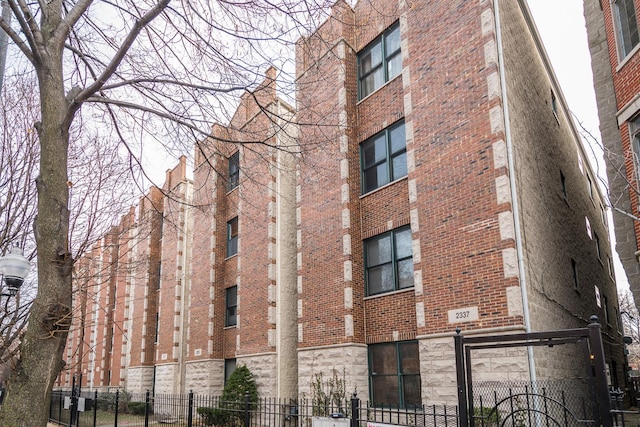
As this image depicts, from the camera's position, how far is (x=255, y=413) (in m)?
16.1

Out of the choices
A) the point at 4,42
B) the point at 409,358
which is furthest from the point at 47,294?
the point at 409,358

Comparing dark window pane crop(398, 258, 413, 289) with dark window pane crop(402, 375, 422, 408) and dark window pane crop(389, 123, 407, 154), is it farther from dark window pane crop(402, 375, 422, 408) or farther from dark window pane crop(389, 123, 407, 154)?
dark window pane crop(389, 123, 407, 154)

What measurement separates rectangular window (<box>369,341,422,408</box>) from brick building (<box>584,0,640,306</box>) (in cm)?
569

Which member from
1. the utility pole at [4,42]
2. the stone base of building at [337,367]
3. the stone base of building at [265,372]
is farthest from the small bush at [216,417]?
the utility pole at [4,42]

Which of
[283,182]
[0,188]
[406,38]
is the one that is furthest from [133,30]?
[283,182]

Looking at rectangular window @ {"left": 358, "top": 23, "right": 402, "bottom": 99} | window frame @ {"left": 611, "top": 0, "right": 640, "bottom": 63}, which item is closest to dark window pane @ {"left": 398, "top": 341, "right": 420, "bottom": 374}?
Answer: rectangular window @ {"left": 358, "top": 23, "right": 402, "bottom": 99}

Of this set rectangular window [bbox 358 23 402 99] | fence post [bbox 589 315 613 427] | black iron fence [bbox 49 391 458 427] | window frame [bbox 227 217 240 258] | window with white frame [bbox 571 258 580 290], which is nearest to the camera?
fence post [bbox 589 315 613 427]

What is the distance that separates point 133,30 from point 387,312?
9.84 m

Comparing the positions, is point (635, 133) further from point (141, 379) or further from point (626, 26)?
point (141, 379)

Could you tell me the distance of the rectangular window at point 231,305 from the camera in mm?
22922

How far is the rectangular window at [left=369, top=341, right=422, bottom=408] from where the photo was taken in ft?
43.9

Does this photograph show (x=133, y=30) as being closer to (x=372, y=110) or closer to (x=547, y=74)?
(x=372, y=110)

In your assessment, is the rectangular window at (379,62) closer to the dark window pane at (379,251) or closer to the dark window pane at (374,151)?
the dark window pane at (374,151)

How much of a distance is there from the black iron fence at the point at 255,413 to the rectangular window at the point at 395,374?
0.28 metres
